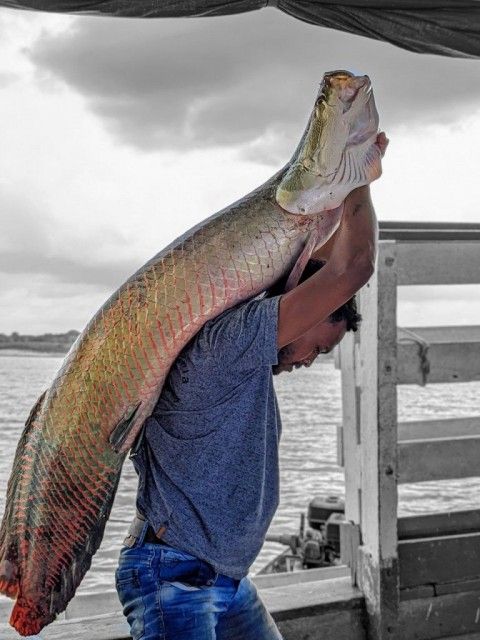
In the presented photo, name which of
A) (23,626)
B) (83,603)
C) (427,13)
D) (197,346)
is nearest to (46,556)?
(23,626)

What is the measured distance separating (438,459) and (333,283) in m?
1.93

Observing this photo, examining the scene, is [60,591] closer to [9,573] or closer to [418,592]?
[9,573]

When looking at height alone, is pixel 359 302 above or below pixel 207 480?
above

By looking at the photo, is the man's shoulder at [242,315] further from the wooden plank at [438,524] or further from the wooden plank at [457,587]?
the wooden plank at [457,587]

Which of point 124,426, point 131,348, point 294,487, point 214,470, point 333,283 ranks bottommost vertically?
point 294,487

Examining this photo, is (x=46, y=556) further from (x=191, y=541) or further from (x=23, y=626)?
(x=191, y=541)

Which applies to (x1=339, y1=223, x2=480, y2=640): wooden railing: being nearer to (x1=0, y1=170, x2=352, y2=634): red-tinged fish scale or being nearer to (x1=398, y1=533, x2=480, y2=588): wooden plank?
(x1=398, y1=533, x2=480, y2=588): wooden plank

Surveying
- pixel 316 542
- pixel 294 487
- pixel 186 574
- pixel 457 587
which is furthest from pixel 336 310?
pixel 294 487

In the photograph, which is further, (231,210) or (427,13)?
(427,13)

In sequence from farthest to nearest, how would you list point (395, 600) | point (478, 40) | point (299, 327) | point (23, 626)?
point (478, 40), point (395, 600), point (23, 626), point (299, 327)

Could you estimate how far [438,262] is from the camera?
11.4 feet

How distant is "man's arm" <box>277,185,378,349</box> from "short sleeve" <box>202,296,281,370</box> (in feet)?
0.07

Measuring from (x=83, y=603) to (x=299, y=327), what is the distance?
6.84 ft

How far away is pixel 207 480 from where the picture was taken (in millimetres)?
1927
